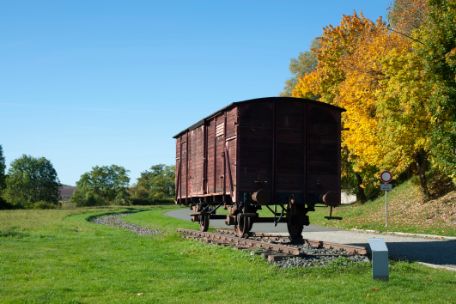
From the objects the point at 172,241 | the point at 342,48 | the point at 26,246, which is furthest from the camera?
the point at 342,48

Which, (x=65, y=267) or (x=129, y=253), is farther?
(x=129, y=253)

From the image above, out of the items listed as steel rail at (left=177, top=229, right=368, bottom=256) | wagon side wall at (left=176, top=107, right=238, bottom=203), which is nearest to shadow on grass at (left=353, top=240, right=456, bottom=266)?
steel rail at (left=177, top=229, right=368, bottom=256)

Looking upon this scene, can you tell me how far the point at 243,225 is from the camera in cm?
1781

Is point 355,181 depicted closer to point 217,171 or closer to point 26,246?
point 217,171

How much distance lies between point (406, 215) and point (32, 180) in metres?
114

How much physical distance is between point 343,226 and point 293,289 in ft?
60.3

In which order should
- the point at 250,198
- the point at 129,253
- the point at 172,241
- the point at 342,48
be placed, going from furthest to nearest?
the point at 342,48
the point at 172,241
the point at 250,198
the point at 129,253

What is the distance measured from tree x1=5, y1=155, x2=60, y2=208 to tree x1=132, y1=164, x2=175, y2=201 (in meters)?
19.0

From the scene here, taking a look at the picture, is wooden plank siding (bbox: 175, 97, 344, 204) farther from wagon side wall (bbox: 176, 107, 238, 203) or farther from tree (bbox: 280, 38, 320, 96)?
tree (bbox: 280, 38, 320, 96)

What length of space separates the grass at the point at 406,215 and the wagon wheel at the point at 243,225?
25.3 feet

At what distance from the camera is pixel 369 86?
31500 millimetres

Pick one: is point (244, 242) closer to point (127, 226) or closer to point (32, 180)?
point (127, 226)

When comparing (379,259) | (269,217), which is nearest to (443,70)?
(269,217)

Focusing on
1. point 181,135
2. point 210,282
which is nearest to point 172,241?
point 181,135
